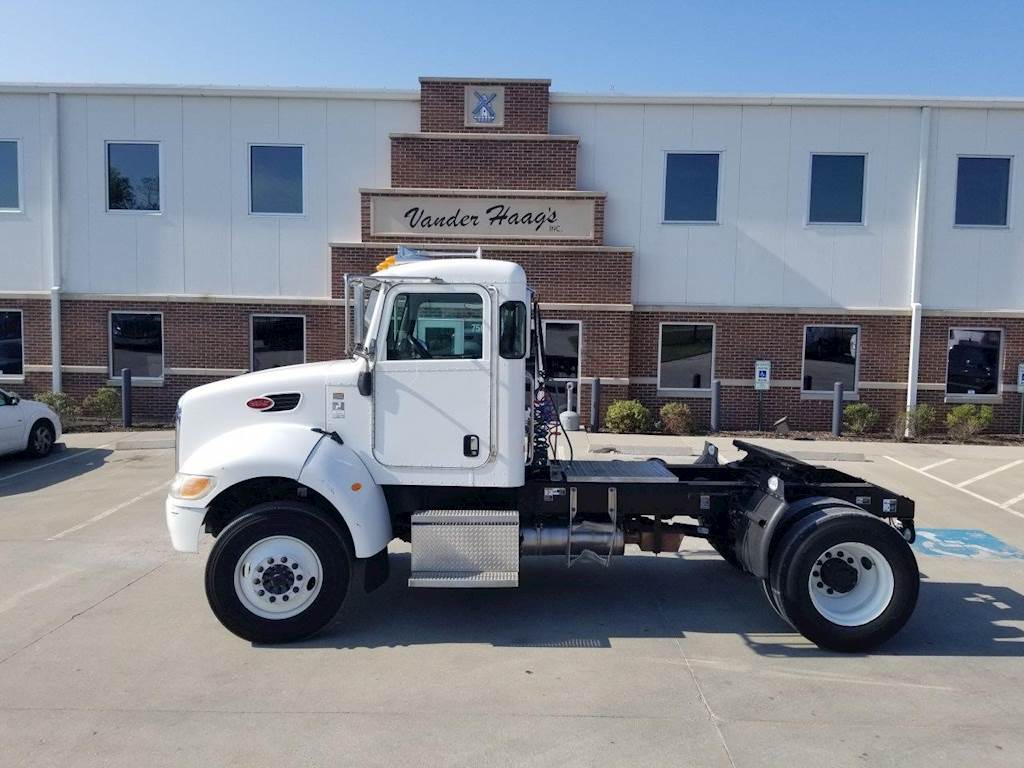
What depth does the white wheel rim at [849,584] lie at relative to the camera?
554cm

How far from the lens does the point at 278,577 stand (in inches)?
217

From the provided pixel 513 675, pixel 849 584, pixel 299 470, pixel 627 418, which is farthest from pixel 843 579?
pixel 627 418

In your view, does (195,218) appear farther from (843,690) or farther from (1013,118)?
(1013,118)

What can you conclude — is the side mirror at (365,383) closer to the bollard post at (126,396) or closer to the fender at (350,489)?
the fender at (350,489)

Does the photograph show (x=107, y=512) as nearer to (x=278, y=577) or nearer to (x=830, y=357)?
(x=278, y=577)

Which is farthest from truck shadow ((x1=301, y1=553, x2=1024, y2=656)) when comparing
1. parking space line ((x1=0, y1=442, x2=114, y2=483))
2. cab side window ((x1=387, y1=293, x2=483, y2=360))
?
parking space line ((x1=0, y1=442, x2=114, y2=483))

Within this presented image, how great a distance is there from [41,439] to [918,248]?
54.7ft

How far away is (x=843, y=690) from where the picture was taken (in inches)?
194

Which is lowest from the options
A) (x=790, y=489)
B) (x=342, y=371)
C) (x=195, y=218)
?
(x=790, y=489)

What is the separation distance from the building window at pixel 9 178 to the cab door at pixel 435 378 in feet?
48.7

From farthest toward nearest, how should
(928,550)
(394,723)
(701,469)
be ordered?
(928,550), (701,469), (394,723)

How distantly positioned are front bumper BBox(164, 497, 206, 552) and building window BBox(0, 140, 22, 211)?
14.3m

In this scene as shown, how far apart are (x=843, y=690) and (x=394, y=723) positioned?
276 cm

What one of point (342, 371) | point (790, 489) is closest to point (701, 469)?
point (790, 489)
